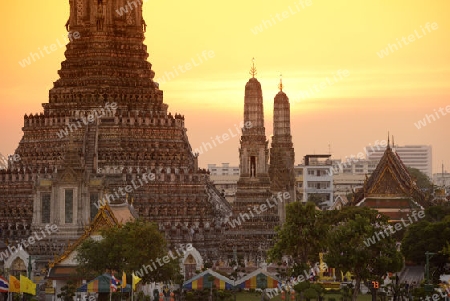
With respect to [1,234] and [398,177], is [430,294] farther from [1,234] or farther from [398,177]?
[398,177]

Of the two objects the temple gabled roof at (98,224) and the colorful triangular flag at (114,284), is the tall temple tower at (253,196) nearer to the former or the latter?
the temple gabled roof at (98,224)

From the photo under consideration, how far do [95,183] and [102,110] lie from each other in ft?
29.0

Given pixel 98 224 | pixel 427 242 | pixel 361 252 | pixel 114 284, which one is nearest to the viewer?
pixel 114 284

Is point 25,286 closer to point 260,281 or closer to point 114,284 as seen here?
point 114,284

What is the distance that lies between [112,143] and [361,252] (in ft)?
97.4

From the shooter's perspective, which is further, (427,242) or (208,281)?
(427,242)

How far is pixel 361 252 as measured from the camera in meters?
91.1

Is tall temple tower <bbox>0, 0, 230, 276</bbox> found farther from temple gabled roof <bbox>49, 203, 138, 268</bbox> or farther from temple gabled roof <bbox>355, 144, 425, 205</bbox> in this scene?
temple gabled roof <bbox>355, 144, 425, 205</bbox>

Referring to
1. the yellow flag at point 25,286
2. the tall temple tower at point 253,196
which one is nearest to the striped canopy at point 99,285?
the yellow flag at point 25,286

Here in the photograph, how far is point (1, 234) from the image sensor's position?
117 meters

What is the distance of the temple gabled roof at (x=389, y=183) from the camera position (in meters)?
130

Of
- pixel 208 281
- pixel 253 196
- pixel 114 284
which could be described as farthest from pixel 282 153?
pixel 114 284

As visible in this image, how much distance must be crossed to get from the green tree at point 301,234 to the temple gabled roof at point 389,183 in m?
34.3

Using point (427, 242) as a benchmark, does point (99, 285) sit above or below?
below
